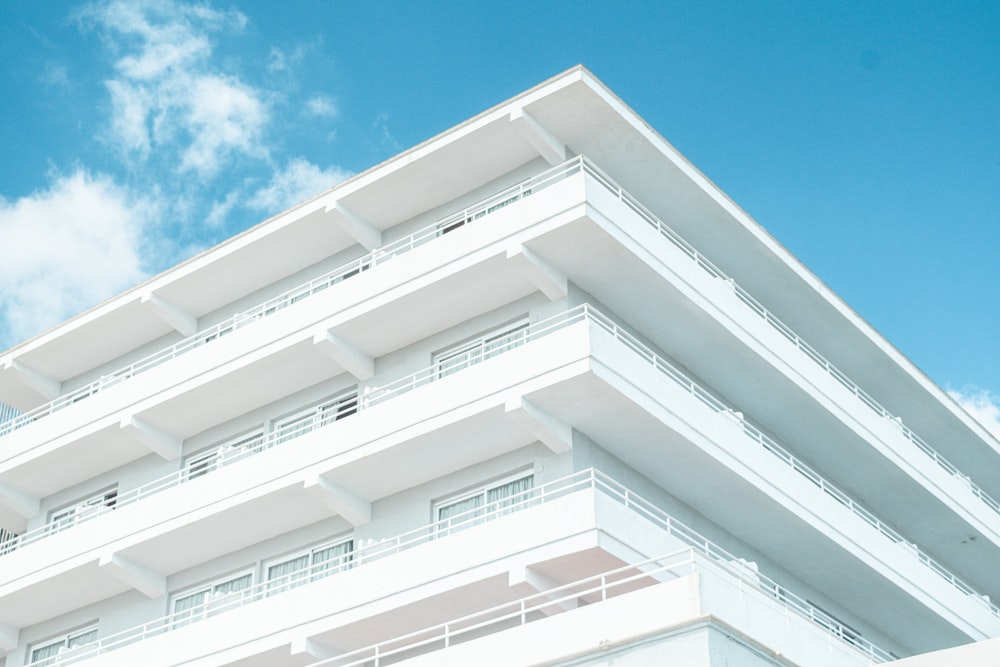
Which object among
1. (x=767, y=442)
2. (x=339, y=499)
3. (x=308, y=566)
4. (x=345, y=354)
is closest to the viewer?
(x=339, y=499)

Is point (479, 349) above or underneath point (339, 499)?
above

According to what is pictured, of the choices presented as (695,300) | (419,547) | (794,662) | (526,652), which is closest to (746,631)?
(794,662)

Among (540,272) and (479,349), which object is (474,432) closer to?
(479,349)

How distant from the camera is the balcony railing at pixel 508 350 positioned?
2611cm

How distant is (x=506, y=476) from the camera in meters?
25.2

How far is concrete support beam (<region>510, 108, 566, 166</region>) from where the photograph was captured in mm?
27797

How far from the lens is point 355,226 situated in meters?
30.1

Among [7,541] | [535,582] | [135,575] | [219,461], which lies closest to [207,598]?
[135,575]

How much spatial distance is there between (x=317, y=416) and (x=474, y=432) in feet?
17.5

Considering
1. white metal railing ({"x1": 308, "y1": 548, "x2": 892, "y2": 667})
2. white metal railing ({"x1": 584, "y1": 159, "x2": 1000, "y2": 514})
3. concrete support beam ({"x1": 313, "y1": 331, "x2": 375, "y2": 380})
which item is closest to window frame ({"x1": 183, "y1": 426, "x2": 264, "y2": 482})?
concrete support beam ({"x1": 313, "y1": 331, "x2": 375, "y2": 380})

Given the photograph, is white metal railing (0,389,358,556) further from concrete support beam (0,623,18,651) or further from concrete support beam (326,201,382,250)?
concrete support beam (326,201,382,250)

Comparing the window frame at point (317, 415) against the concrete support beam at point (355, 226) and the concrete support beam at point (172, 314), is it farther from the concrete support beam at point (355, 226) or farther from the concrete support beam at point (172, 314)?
the concrete support beam at point (172, 314)

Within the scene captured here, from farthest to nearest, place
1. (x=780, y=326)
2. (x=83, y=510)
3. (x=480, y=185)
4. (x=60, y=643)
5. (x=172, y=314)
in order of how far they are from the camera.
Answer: (x=172, y=314) < (x=83, y=510) < (x=780, y=326) < (x=60, y=643) < (x=480, y=185)

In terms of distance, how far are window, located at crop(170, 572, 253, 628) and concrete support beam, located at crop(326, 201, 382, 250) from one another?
738cm
